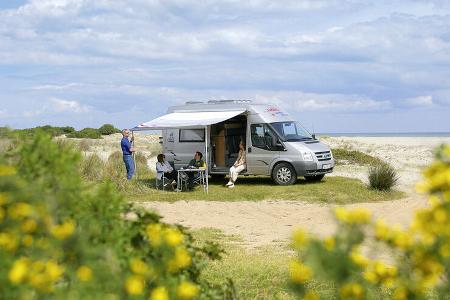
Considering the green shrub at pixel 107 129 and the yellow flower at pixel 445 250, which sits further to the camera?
the green shrub at pixel 107 129

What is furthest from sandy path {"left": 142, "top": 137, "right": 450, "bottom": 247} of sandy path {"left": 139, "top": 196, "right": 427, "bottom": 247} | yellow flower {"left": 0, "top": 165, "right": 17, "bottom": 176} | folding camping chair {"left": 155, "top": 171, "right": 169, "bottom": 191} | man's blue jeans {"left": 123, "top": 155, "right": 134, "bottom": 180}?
yellow flower {"left": 0, "top": 165, "right": 17, "bottom": 176}

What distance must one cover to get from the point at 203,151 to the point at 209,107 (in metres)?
1.35

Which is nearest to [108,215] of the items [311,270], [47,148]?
[47,148]

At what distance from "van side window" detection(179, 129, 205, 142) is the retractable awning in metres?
0.45

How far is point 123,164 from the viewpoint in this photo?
2055 centimetres

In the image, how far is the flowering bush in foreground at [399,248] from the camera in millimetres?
2408

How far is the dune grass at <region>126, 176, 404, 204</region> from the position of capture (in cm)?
1755

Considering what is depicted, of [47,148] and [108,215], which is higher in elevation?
[47,148]

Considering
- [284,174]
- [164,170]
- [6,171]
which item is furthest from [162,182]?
[6,171]

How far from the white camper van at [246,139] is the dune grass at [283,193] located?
577 millimetres

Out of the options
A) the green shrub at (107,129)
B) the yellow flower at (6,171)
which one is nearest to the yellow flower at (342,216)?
the yellow flower at (6,171)

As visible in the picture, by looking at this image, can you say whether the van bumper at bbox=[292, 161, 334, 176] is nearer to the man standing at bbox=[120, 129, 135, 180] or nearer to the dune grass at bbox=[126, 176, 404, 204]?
the dune grass at bbox=[126, 176, 404, 204]

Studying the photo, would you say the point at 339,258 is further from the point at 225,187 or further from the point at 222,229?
the point at 225,187

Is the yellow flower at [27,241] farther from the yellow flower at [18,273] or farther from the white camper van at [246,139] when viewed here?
the white camper van at [246,139]
